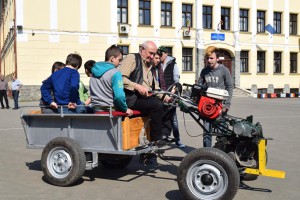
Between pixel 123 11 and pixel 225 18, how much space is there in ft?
30.5

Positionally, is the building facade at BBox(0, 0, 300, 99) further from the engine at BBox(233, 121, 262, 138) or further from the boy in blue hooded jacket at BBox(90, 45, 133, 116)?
the engine at BBox(233, 121, 262, 138)

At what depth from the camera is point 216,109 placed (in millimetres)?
5145

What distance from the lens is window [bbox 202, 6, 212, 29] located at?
34.7m

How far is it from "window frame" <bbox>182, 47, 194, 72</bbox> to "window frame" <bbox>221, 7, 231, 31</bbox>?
387 cm

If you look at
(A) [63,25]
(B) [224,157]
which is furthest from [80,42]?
(B) [224,157]

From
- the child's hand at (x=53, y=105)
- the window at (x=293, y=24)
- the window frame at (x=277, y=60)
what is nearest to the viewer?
the child's hand at (x=53, y=105)

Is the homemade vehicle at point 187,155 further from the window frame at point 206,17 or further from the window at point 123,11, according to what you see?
the window frame at point 206,17

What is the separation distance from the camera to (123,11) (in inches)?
1255

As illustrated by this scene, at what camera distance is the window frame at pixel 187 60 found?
34.2m

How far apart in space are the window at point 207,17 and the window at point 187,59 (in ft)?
Answer: 8.36

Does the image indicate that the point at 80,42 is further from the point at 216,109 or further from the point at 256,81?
the point at 216,109

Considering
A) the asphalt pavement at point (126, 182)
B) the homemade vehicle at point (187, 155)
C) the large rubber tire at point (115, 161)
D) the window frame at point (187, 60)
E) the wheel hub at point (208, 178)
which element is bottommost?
the asphalt pavement at point (126, 182)

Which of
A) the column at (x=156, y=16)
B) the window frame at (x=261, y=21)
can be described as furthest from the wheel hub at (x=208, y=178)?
the window frame at (x=261, y=21)

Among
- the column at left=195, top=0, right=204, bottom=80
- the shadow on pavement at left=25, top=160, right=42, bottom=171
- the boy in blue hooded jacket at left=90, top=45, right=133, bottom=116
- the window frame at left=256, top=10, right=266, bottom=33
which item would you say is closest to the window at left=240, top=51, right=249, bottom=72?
the window frame at left=256, top=10, right=266, bottom=33
